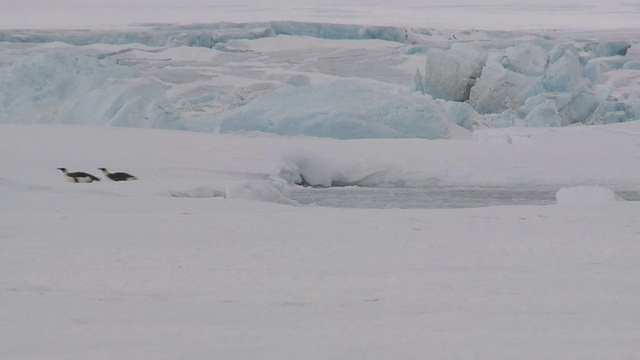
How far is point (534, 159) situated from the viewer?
11.7 m

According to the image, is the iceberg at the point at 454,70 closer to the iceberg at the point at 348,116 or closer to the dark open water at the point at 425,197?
the iceberg at the point at 348,116

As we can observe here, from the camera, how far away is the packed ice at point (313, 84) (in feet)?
51.3

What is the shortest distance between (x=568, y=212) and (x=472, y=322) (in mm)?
3014

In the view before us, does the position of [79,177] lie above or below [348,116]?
above

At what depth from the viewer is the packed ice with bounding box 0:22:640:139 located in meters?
15.6

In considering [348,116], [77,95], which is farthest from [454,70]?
[77,95]

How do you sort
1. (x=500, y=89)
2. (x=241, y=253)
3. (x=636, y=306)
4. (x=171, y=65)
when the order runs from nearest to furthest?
(x=636, y=306), (x=241, y=253), (x=500, y=89), (x=171, y=65)

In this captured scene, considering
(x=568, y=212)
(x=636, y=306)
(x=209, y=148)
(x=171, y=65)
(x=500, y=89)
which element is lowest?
(x=171, y=65)

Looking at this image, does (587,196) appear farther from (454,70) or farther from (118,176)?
(454,70)

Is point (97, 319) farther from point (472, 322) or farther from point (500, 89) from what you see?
point (500, 89)

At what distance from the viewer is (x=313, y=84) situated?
21953mm

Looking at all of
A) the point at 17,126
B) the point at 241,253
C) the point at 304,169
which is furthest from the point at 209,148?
the point at 241,253

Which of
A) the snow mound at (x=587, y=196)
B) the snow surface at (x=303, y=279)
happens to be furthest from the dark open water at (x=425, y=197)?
the snow surface at (x=303, y=279)

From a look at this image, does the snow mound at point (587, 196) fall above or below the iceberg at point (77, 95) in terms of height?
above
